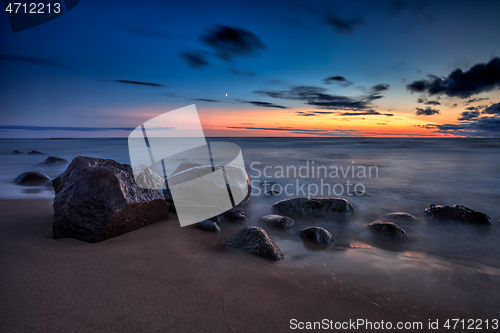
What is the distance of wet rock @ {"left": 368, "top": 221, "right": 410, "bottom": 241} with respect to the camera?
3023 millimetres

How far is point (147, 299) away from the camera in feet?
5.51

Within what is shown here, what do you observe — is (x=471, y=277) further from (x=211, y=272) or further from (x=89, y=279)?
(x=89, y=279)

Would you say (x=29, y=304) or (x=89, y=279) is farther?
(x=89, y=279)

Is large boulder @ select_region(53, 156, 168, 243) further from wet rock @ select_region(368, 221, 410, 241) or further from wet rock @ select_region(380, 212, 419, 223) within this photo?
wet rock @ select_region(380, 212, 419, 223)

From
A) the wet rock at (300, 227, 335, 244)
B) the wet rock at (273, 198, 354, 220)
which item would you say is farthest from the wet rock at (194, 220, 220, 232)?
the wet rock at (273, 198, 354, 220)

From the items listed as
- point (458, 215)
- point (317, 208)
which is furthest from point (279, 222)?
point (458, 215)

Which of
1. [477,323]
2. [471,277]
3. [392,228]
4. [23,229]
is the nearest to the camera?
[477,323]

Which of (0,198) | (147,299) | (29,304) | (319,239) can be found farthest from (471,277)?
(0,198)

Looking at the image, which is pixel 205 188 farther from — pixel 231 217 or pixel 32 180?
pixel 32 180

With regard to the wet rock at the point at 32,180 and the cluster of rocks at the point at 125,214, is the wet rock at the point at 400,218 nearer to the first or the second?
the cluster of rocks at the point at 125,214

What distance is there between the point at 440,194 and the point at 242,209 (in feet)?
16.4

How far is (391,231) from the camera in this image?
3088mm

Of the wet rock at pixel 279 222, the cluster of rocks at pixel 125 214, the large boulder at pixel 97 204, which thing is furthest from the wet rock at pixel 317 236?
the large boulder at pixel 97 204

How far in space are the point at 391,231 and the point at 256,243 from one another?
5.94 feet
